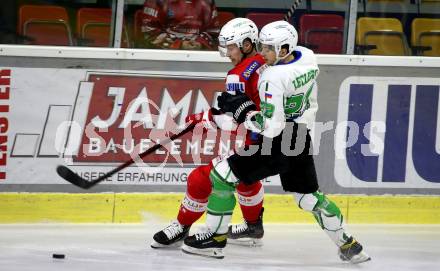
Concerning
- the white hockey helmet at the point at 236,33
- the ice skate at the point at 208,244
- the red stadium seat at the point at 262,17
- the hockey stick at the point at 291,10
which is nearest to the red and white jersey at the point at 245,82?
the white hockey helmet at the point at 236,33

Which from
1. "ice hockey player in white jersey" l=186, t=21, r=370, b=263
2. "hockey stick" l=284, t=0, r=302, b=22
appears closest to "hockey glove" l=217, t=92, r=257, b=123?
"ice hockey player in white jersey" l=186, t=21, r=370, b=263

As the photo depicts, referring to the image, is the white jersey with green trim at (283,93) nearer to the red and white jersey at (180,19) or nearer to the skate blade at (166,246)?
the skate blade at (166,246)

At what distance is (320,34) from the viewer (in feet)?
23.6

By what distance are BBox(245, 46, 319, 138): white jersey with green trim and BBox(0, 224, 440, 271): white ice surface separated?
77 centimetres

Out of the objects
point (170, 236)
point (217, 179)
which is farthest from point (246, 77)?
point (170, 236)

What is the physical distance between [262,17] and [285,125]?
154 cm

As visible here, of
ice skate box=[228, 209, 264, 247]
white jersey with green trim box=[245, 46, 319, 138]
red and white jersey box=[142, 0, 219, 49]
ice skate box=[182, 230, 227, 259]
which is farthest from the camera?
red and white jersey box=[142, 0, 219, 49]

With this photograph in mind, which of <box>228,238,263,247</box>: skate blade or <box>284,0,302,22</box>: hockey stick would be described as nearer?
<box>228,238,263,247</box>: skate blade

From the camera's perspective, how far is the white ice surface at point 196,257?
5758mm

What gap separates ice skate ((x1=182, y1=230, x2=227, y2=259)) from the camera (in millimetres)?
5887

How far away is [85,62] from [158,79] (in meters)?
0.46

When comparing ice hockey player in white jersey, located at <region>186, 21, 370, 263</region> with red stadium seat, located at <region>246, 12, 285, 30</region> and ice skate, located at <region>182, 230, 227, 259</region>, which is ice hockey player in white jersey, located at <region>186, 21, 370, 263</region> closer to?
ice skate, located at <region>182, 230, 227, 259</region>

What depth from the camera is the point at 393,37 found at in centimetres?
731

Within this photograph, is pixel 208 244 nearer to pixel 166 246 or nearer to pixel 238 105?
pixel 166 246
